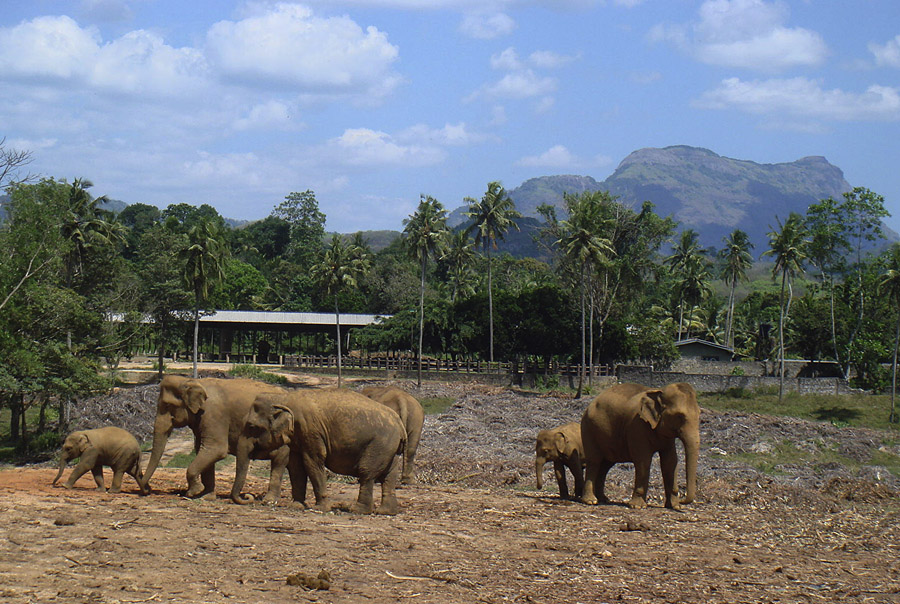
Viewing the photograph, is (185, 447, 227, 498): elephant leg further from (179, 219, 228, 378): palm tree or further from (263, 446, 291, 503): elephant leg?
(179, 219, 228, 378): palm tree

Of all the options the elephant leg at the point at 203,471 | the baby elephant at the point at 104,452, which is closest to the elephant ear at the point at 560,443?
the elephant leg at the point at 203,471

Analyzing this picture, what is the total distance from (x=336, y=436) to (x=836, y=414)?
147ft

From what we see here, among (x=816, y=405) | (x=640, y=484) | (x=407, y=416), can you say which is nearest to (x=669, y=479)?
(x=640, y=484)

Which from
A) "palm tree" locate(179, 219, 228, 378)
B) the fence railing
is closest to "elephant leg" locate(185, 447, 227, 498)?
"palm tree" locate(179, 219, 228, 378)

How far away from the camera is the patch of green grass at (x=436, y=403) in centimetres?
4738

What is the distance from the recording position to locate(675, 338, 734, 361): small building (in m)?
75.4

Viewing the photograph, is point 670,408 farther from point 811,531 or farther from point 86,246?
point 86,246

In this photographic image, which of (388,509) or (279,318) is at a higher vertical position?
(279,318)

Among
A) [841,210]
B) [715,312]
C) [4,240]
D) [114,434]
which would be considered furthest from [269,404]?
[715,312]

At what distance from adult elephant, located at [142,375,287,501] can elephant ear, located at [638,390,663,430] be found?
266 inches

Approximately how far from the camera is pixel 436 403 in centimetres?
4981

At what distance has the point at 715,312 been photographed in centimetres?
9612

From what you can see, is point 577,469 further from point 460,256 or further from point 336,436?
point 460,256

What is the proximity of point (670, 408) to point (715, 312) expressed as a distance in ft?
272
